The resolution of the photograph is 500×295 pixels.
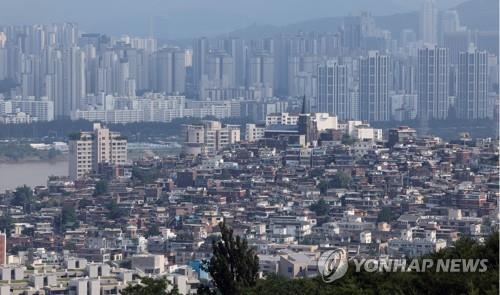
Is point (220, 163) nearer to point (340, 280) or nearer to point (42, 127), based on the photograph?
point (42, 127)

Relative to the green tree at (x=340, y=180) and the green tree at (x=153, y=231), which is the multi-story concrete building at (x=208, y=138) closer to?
the green tree at (x=340, y=180)

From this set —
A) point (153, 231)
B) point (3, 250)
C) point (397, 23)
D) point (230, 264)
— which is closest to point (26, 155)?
point (153, 231)

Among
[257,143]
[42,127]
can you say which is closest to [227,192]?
[257,143]

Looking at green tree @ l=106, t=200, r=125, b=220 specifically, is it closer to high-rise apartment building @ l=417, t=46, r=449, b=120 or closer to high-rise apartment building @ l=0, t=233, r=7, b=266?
high-rise apartment building @ l=0, t=233, r=7, b=266

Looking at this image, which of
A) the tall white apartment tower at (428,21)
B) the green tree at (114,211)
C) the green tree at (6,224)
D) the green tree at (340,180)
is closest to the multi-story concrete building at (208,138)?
the green tree at (340,180)

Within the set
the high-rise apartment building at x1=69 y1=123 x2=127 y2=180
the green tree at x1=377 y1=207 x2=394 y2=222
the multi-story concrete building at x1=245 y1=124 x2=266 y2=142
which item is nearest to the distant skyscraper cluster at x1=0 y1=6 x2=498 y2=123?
the multi-story concrete building at x1=245 y1=124 x2=266 y2=142

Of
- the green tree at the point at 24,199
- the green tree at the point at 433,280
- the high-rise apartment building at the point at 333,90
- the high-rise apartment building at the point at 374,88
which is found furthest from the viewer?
the high-rise apartment building at the point at 333,90
